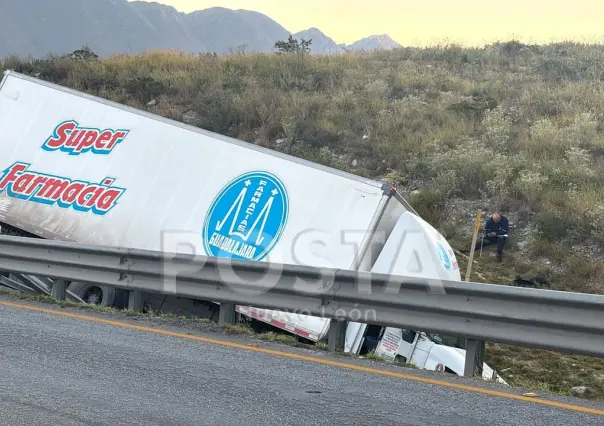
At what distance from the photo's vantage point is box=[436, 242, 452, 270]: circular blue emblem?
31.0ft

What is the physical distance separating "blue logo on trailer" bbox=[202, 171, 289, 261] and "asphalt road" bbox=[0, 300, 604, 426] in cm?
281

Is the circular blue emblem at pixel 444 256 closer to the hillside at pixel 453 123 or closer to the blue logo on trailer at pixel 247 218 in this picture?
the hillside at pixel 453 123

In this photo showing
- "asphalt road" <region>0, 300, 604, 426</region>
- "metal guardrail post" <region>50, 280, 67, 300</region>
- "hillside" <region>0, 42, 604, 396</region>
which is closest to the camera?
"asphalt road" <region>0, 300, 604, 426</region>

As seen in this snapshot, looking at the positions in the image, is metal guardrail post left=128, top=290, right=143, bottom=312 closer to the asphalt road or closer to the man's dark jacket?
the asphalt road

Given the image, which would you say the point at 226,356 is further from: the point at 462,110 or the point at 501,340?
the point at 462,110

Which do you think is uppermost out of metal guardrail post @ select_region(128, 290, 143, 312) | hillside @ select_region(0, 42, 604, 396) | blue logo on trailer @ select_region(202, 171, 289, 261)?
hillside @ select_region(0, 42, 604, 396)

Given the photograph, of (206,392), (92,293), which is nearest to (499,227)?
(92,293)

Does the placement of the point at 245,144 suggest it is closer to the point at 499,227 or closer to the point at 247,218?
the point at 247,218

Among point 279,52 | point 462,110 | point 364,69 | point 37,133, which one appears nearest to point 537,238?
point 462,110

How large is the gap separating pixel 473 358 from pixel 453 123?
13992 millimetres

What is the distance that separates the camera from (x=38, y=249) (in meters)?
9.57

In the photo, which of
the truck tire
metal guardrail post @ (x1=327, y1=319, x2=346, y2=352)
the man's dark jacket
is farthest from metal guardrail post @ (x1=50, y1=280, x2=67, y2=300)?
the man's dark jacket

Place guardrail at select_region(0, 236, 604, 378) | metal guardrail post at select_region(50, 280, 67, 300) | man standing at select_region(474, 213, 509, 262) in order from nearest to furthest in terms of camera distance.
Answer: guardrail at select_region(0, 236, 604, 378) → metal guardrail post at select_region(50, 280, 67, 300) → man standing at select_region(474, 213, 509, 262)

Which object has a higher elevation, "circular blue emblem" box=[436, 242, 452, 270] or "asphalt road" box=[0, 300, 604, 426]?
"circular blue emblem" box=[436, 242, 452, 270]
